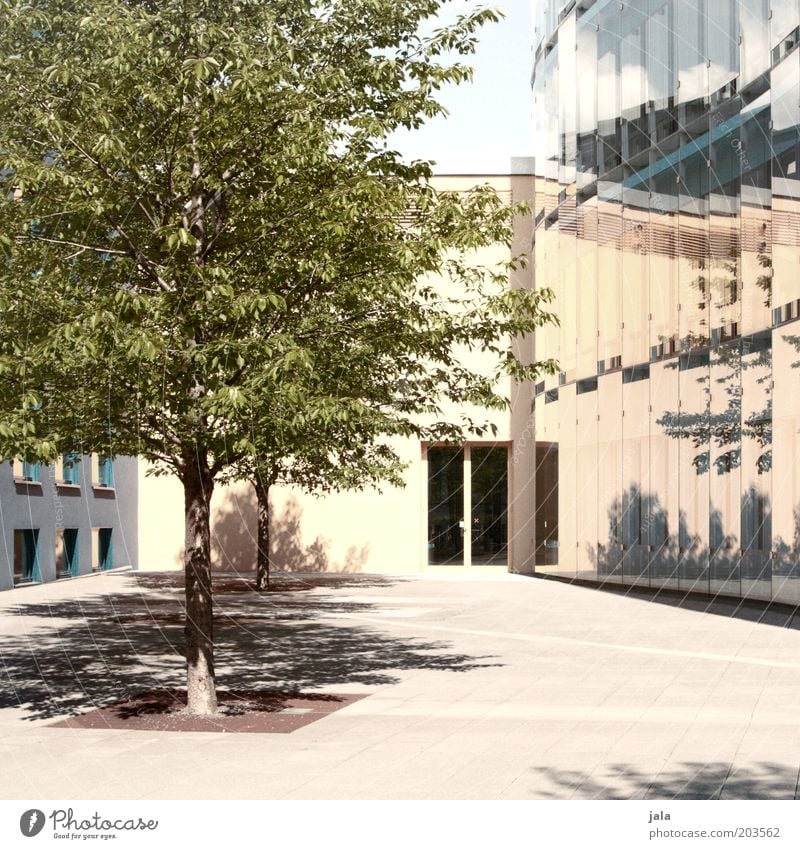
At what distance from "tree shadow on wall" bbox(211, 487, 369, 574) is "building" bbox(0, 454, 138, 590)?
10.3ft

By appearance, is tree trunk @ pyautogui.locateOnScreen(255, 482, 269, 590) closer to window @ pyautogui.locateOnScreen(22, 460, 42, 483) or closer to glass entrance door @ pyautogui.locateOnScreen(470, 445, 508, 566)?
window @ pyautogui.locateOnScreen(22, 460, 42, 483)

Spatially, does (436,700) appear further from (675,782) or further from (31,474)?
(31,474)

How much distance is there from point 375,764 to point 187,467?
366 cm

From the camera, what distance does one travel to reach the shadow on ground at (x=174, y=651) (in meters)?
14.7

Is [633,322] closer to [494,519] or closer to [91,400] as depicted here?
[494,519]

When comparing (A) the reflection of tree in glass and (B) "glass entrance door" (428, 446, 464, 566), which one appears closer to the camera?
(A) the reflection of tree in glass

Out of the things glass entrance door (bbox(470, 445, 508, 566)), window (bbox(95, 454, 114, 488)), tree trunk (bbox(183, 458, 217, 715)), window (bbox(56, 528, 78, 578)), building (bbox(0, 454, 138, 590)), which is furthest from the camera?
glass entrance door (bbox(470, 445, 508, 566))

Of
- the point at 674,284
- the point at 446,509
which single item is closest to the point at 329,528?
the point at 446,509

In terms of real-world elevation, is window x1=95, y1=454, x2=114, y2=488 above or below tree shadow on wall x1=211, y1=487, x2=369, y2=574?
above

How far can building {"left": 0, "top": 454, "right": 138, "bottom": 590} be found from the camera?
3344cm

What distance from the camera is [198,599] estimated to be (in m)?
12.1

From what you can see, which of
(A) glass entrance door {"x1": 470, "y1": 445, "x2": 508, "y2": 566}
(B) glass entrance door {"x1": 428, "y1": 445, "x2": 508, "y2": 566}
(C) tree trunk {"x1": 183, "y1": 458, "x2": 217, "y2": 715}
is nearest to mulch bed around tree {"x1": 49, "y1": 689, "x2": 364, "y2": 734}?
(C) tree trunk {"x1": 183, "y1": 458, "x2": 217, "y2": 715}

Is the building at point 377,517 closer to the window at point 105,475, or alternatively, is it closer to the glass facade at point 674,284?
the window at point 105,475

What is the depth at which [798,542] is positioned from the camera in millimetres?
23000
